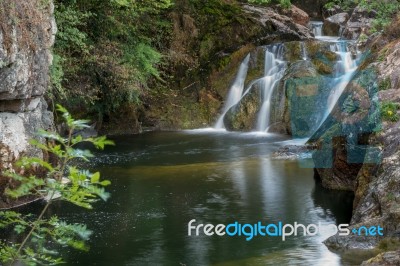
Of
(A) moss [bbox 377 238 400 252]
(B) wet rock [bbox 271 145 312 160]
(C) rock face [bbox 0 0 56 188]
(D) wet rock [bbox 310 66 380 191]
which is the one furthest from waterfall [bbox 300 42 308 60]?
(A) moss [bbox 377 238 400 252]

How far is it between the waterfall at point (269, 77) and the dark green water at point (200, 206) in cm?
275

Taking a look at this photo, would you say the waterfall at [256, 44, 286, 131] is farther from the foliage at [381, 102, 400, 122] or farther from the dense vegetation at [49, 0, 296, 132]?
the foliage at [381, 102, 400, 122]

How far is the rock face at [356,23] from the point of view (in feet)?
83.7

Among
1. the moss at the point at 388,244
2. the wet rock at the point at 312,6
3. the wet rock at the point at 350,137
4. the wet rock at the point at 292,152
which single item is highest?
the wet rock at the point at 312,6

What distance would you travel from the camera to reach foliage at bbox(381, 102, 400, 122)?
33.5 feet

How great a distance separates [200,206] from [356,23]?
1696cm

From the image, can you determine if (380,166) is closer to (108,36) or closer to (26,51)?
(26,51)

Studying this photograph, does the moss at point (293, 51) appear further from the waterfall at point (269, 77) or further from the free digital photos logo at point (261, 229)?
the free digital photos logo at point (261, 229)

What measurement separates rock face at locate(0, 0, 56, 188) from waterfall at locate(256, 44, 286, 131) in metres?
8.83

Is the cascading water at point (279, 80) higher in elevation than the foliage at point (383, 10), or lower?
lower

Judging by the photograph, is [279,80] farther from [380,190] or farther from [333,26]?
[380,190]

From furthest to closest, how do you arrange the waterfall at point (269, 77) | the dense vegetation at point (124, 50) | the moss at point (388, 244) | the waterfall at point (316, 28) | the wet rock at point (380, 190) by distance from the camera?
1. the waterfall at point (316, 28)
2. the waterfall at point (269, 77)
3. the dense vegetation at point (124, 50)
4. the wet rock at point (380, 190)
5. the moss at point (388, 244)

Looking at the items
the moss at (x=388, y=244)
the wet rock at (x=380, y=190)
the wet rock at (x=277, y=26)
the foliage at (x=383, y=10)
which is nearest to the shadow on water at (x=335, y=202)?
the wet rock at (x=380, y=190)

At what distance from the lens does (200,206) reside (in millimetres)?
11453
